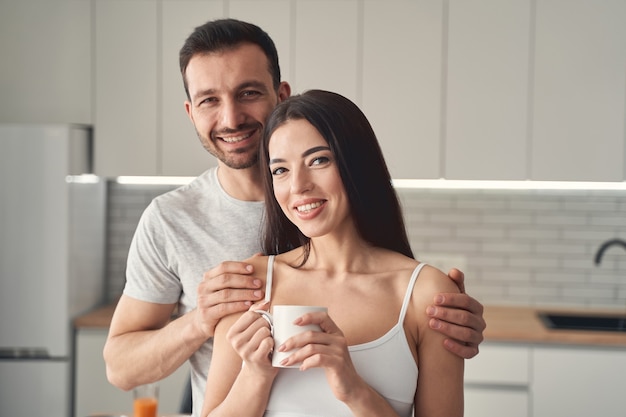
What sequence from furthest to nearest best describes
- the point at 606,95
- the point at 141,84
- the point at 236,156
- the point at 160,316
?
the point at 141,84 → the point at 606,95 → the point at 160,316 → the point at 236,156

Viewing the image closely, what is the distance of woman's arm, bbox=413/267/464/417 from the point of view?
1.55 meters

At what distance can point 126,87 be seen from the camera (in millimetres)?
4305

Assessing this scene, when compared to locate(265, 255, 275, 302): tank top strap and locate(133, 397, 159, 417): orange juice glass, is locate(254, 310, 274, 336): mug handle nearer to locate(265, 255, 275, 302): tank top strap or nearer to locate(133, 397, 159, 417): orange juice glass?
locate(265, 255, 275, 302): tank top strap

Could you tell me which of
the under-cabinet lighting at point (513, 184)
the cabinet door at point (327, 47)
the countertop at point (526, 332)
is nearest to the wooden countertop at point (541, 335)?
the countertop at point (526, 332)

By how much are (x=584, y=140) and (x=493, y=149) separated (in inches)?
18.4

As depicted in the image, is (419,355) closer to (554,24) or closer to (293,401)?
(293,401)

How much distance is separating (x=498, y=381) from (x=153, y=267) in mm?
2303

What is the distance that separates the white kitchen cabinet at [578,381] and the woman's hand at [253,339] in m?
2.66

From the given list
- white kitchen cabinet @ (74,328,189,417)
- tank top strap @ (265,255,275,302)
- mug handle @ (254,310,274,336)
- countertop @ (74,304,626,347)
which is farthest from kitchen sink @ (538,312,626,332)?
mug handle @ (254,310,274,336)

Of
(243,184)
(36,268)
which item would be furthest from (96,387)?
(243,184)

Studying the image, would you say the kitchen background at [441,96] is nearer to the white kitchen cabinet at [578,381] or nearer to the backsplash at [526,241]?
the backsplash at [526,241]

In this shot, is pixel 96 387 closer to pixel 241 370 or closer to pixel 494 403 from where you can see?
pixel 494 403

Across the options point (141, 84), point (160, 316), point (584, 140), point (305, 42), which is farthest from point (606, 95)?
point (160, 316)

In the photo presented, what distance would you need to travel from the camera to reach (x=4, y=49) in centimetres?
439
